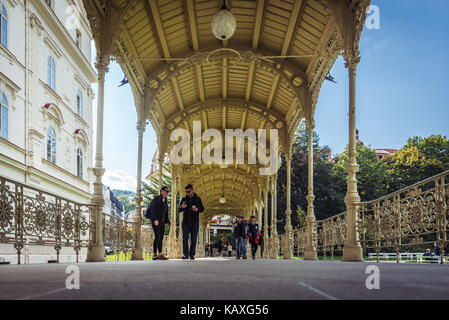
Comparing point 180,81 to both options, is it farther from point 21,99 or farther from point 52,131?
point 52,131

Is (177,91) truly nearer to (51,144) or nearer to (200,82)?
(200,82)

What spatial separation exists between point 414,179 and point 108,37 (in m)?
38.9

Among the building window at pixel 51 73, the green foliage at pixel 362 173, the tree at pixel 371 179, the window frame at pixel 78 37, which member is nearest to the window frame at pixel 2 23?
the building window at pixel 51 73

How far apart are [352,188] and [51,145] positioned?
1910 centimetres

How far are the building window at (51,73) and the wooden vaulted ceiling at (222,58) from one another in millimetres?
9102

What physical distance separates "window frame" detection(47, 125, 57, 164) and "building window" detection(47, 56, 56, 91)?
8.08ft

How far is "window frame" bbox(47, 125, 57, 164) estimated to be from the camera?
22.9 metres

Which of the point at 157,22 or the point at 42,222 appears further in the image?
the point at 157,22

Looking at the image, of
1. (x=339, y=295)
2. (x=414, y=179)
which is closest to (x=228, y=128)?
(x=339, y=295)

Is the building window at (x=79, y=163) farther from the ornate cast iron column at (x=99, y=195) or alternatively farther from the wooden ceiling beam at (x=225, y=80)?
the ornate cast iron column at (x=99, y=195)

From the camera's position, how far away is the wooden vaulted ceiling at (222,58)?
10.7 metres

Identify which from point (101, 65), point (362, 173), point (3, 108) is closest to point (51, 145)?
point (3, 108)

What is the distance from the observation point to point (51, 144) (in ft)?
76.3
